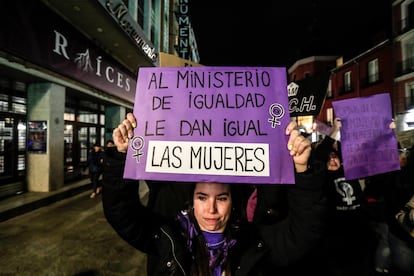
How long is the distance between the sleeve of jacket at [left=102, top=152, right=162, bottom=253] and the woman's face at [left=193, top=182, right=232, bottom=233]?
1.23 feet

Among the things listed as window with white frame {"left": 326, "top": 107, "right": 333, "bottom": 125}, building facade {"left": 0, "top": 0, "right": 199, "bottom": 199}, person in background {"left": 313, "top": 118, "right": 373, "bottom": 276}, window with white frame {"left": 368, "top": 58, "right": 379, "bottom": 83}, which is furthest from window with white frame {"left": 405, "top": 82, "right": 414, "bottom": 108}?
person in background {"left": 313, "top": 118, "right": 373, "bottom": 276}

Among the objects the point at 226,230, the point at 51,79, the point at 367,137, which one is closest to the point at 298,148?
the point at 226,230

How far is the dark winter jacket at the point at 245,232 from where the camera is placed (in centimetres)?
146

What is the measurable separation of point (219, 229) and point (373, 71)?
26925mm

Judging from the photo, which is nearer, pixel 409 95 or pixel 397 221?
pixel 397 221

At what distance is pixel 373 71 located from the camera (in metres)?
22.9

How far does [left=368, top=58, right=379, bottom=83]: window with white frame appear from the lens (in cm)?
2238

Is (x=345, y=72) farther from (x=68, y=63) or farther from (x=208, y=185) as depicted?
(x=208, y=185)

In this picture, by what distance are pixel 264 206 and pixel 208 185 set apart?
649mm

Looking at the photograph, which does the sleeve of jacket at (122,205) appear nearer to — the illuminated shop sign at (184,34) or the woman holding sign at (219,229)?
the woman holding sign at (219,229)

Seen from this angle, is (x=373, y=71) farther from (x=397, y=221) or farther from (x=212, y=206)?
(x=212, y=206)

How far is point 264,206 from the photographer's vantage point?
78.5 inches

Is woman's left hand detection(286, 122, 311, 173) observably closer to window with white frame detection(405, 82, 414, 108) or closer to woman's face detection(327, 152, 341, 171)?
woman's face detection(327, 152, 341, 171)

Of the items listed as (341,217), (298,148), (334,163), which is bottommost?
(341,217)
